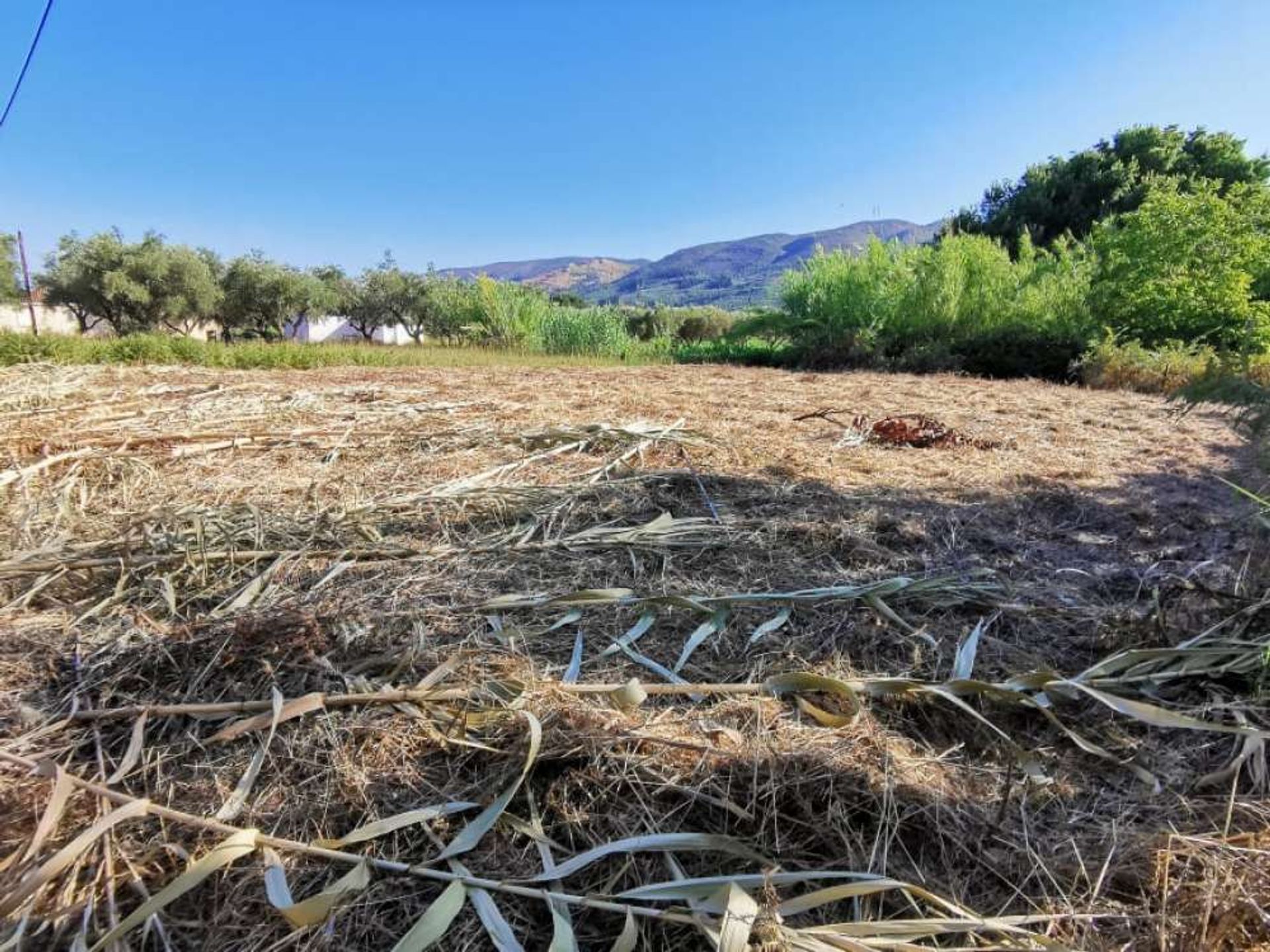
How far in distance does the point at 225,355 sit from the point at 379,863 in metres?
11.5

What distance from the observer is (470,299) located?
17.3 metres

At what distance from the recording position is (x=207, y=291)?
79.9ft

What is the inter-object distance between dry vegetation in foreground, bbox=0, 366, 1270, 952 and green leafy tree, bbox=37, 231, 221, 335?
26868 millimetres

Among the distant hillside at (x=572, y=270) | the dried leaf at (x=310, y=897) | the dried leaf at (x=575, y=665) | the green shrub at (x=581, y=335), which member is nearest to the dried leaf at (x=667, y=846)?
the dried leaf at (x=310, y=897)

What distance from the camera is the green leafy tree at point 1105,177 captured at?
23.0m

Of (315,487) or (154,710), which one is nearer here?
(154,710)

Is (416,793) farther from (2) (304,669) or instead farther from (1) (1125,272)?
(1) (1125,272)

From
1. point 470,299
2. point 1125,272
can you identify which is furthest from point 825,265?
point 470,299

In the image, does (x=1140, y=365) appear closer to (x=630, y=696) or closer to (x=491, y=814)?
(x=630, y=696)

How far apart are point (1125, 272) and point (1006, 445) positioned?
8795mm

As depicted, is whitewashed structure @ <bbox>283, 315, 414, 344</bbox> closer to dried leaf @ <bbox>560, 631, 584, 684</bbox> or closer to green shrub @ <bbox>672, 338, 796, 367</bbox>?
green shrub @ <bbox>672, 338, 796, 367</bbox>

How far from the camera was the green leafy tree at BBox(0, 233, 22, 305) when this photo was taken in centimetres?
2167

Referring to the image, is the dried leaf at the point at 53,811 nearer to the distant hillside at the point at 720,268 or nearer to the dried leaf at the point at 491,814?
the dried leaf at the point at 491,814

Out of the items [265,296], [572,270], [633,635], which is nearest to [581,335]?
[633,635]
